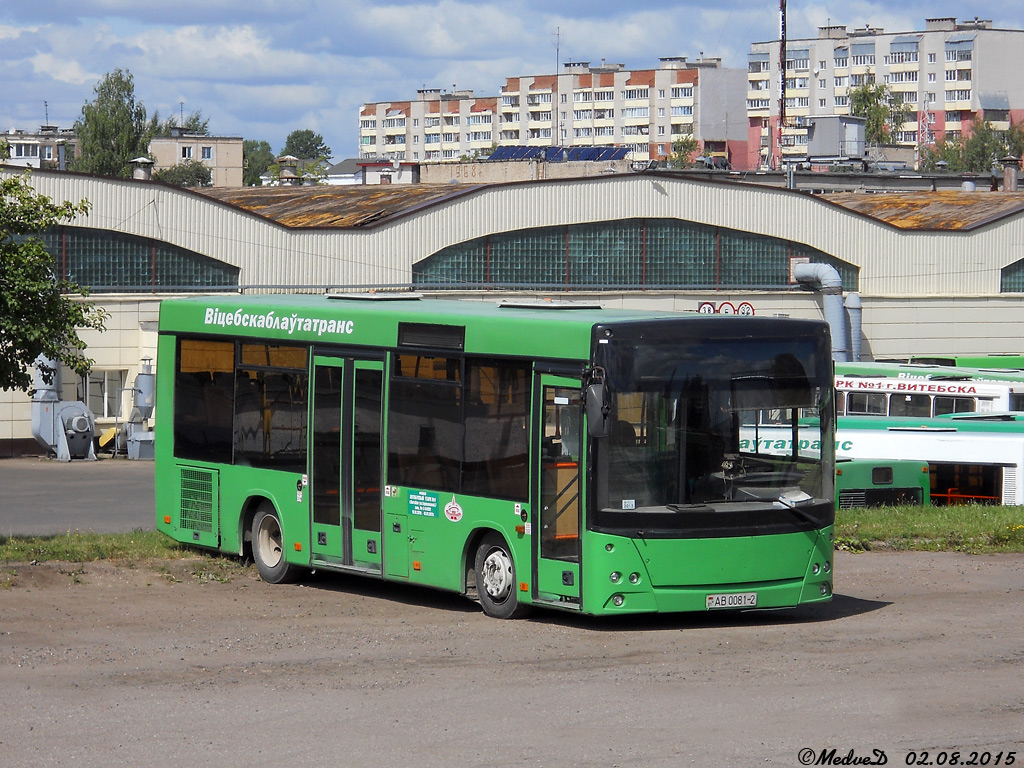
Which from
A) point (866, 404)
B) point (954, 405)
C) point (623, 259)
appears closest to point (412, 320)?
point (954, 405)

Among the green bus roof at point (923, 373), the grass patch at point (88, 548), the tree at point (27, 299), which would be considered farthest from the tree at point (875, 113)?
the grass patch at point (88, 548)

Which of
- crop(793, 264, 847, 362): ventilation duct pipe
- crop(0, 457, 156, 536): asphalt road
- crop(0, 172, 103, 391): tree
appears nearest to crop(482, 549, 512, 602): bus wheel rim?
crop(0, 172, 103, 391): tree

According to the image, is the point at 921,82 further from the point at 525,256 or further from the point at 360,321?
the point at 360,321

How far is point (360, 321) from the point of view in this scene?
14.3m

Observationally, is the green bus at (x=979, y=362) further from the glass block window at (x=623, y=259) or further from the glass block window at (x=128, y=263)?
the glass block window at (x=128, y=263)

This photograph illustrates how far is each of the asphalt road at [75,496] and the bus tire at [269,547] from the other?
6737mm

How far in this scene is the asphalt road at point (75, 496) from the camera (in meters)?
23.4

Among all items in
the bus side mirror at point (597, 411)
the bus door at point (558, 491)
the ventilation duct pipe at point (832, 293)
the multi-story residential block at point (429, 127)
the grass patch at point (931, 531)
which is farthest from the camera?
the multi-story residential block at point (429, 127)

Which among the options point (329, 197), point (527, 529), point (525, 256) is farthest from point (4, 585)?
point (329, 197)

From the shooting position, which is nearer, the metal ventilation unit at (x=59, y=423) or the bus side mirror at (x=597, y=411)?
the bus side mirror at (x=597, y=411)

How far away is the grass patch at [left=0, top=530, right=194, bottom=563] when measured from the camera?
51.1 feet

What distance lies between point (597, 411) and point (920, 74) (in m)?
149

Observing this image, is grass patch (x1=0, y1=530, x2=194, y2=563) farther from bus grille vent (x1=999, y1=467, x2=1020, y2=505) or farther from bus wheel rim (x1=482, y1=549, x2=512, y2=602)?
bus grille vent (x1=999, y1=467, x2=1020, y2=505)

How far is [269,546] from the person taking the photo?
15422mm
